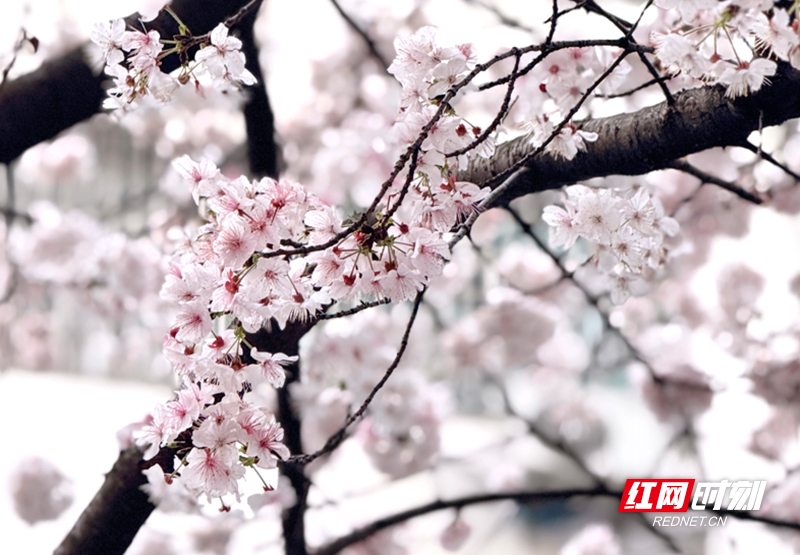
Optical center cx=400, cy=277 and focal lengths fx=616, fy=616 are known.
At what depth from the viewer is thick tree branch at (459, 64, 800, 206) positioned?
0.44 meters

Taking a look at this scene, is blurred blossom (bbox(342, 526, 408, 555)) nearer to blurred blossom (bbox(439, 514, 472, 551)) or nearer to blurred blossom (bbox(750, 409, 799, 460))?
blurred blossom (bbox(439, 514, 472, 551))

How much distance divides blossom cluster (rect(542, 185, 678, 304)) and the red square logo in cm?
60

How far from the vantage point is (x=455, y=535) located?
4.69 ft

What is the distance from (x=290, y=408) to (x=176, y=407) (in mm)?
590

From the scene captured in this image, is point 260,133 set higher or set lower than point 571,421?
lower

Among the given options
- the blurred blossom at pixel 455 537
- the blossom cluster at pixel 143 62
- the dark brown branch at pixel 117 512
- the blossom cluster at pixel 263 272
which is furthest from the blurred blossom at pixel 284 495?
the blossom cluster at pixel 143 62

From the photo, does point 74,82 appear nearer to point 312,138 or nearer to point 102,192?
point 312,138

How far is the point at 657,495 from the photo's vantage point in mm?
1046

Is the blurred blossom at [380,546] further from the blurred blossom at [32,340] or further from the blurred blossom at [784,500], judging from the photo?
the blurred blossom at [32,340]

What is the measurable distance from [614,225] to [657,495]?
2.42 feet

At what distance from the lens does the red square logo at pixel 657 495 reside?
1026mm

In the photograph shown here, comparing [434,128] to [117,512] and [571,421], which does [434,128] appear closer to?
[117,512]

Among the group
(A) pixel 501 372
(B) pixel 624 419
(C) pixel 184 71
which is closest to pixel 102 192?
(A) pixel 501 372

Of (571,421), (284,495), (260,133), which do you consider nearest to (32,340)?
(284,495)
